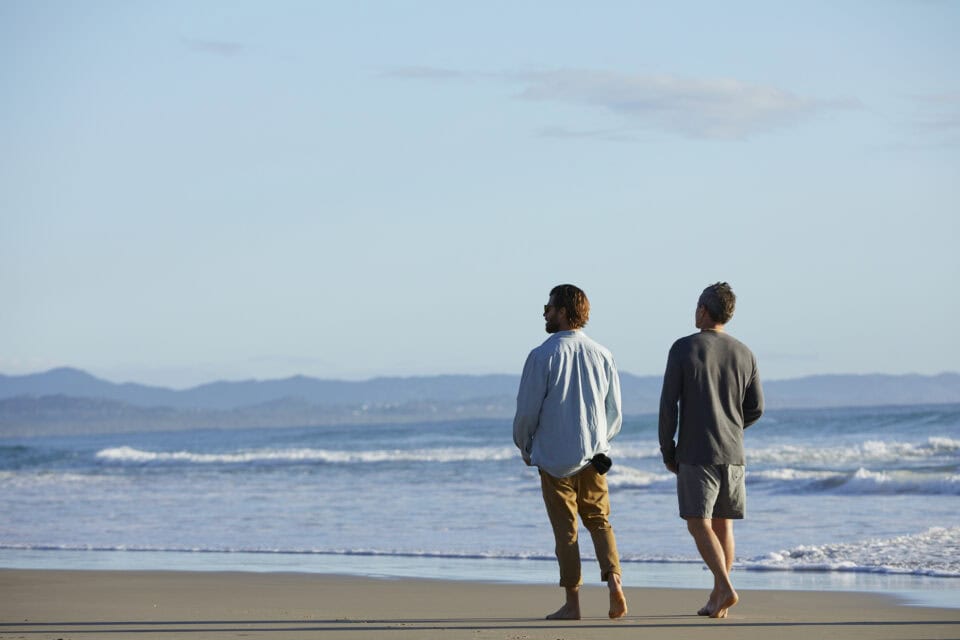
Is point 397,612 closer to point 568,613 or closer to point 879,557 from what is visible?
point 568,613

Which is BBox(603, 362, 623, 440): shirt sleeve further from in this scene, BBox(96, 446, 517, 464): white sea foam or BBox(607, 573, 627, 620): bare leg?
BBox(96, 446, 517, 464): white sea foam

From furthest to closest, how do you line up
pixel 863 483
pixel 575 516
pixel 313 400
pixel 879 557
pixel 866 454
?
pixel 313 400
pixel 866 454
pixel 863 483
pixel 879 557
pixel 575 516

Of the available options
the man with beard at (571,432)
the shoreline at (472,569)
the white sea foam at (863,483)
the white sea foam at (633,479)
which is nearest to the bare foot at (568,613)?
the man with beard at (571,432)

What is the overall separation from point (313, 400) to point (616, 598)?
433ft

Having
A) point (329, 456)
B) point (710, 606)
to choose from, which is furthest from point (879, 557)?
point (329, 456)

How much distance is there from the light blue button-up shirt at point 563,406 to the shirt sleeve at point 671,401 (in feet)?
0.74

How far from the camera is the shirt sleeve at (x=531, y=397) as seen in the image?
19.4ft

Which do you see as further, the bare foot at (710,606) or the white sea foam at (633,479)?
the white sea foam at (633,479)

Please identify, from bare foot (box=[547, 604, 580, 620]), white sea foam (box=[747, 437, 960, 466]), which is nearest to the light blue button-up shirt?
bare foot (box=[547, 604, 580, 620])

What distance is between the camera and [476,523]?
12.8 meters

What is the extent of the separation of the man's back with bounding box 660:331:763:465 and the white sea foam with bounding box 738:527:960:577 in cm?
298

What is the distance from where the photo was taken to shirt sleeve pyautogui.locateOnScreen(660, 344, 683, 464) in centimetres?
588

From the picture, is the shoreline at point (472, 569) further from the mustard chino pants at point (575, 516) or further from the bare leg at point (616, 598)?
the mustard chino pants at point (575, 516)

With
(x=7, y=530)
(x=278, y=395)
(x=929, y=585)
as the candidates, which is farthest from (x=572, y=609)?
(x=278, y=395)
